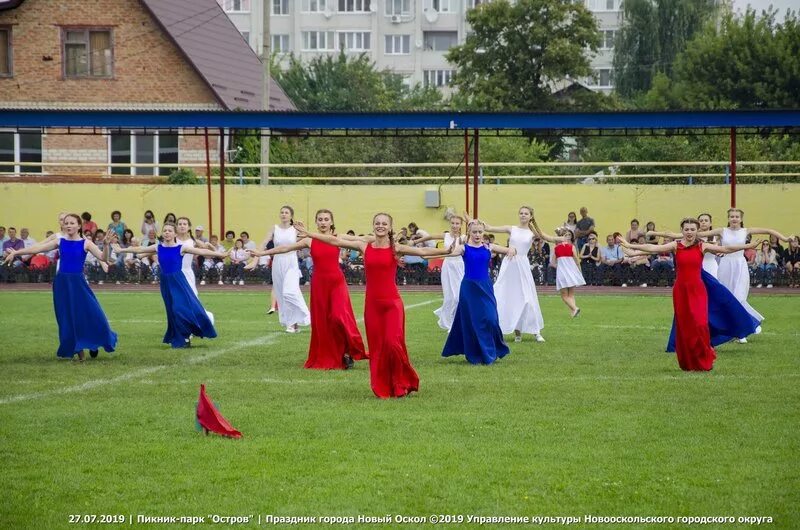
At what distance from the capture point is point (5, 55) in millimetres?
49750

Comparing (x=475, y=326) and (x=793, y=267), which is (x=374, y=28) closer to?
(x=793, y=267)

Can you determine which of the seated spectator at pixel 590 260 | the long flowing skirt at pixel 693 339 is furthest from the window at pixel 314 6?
the long flowing skirt at pixel 693 339

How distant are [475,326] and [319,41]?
7917 centimetres

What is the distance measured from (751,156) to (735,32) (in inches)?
780

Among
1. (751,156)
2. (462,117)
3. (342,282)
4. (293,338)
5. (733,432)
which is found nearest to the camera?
(733,432)

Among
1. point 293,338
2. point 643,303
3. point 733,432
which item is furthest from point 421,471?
point 643,303

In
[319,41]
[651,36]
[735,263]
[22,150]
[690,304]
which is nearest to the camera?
[690,304]

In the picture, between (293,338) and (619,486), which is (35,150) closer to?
(293,338)

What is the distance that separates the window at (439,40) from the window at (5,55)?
156ft

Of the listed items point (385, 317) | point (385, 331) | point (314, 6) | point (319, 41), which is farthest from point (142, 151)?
point (314, 6)

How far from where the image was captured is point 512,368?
15.4 m

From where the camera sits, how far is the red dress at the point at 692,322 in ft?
48.8

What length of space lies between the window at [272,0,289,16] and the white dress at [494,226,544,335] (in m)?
76.6

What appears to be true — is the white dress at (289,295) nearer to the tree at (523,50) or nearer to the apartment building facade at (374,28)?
the tree at (523,50)
